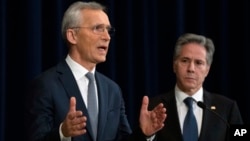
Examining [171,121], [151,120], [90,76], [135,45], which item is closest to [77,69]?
[90,76]

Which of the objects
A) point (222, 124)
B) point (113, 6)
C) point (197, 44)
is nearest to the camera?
point (222, 124)

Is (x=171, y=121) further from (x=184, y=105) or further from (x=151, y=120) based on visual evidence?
(x=151, y=120)

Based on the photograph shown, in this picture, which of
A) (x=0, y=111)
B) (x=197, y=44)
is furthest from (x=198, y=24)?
(x=0, y=111)

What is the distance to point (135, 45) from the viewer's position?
3.54m

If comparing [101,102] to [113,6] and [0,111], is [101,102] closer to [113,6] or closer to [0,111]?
[0,111]

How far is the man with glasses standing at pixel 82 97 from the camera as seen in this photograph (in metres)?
2.08

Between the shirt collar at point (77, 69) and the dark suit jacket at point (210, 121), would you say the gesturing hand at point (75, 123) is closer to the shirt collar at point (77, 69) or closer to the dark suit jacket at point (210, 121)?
the shirt collar at point (77, 69)

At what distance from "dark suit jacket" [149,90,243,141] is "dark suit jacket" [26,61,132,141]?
312mm

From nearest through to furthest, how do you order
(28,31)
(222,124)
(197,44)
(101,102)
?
(101,102)
(222,124)
(197,44)
(28,31)

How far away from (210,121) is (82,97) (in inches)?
26.1

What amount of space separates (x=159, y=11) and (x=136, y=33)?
24cm

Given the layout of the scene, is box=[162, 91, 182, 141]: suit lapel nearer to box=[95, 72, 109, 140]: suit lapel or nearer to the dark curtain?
box=[95, 72, 109, 140]: suit lapel

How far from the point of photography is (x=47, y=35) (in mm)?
3188

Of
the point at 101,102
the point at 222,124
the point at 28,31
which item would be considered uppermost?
the point at 28,31
